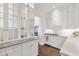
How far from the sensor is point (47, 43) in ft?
3.46

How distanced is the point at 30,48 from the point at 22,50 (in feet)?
0.32

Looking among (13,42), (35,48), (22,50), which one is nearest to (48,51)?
(35,48)

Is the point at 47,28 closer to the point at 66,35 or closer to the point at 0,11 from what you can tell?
the point at 66,35

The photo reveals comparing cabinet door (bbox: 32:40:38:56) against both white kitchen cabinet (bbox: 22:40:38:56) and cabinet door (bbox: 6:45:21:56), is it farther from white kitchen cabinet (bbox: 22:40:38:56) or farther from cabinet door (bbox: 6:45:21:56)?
cabinet door (bbox: 6:45:21:56)

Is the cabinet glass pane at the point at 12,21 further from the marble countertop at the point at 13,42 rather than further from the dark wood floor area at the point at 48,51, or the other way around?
the dark wood floor area at the point at 48,51

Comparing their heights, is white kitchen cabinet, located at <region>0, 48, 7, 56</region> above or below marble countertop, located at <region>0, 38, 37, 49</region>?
below

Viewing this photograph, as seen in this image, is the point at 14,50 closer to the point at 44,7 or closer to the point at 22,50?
the point at 22,50

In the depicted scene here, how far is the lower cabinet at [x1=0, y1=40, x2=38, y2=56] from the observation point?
94cm

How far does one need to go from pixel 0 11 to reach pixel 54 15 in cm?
58

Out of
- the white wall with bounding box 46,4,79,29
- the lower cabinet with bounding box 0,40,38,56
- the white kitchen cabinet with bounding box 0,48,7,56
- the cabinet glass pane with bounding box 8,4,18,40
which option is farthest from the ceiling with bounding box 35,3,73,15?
the white kitchen cabinet with bounding box 0,48,7,56

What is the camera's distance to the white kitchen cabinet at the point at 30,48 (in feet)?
3.29

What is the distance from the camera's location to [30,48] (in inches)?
41.3

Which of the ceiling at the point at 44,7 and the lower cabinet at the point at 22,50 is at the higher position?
the ceiling at the point at 44,7

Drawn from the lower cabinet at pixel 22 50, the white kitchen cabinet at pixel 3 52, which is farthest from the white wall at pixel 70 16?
the white kitchen cabinet at pixel 3 52
